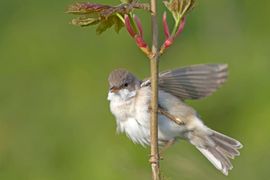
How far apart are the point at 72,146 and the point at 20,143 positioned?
0.43 m

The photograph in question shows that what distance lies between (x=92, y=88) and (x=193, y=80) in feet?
16.2

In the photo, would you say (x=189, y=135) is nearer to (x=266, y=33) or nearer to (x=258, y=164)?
(x=258, y=164)

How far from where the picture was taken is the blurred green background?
304 inches

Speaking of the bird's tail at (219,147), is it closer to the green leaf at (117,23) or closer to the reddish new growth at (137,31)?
the green leaf at (117,23)

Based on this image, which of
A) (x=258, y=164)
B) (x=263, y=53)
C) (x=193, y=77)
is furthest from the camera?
(x=263, y=53)

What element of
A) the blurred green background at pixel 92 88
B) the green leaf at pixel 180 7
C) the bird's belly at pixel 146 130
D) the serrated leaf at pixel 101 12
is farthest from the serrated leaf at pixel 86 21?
the blurred green background at pixel 92 88

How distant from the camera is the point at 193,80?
475cm

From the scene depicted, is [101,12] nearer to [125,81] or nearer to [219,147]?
[125,81]

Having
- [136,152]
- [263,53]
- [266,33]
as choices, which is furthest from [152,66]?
[266,33]

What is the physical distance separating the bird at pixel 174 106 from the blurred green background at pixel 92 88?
14cm

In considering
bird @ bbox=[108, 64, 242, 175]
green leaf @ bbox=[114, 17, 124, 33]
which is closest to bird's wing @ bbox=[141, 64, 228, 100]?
bird @ bbox=[108, 64, 242, 175]

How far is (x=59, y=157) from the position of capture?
26.7 feet

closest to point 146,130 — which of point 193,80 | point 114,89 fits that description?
point 193,80

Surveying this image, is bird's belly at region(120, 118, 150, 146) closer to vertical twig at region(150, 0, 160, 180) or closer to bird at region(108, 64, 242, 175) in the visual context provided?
bird at region(108, 64, 242, 175)
